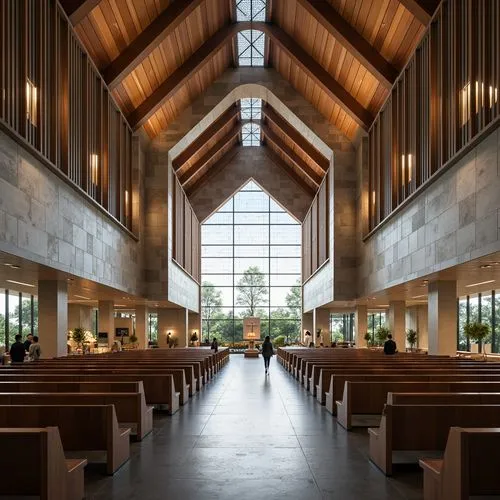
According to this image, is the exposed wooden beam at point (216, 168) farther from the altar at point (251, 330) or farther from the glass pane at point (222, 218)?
the altar at point (251, 330)

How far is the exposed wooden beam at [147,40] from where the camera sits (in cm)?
2100

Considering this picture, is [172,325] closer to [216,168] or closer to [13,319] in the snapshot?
[13,319]

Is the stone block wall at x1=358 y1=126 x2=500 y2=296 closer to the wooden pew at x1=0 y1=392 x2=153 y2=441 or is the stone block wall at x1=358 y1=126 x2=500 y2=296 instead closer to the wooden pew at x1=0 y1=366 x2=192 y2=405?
the wooden pew at x1=0 y1=366 x2=192 y2=405

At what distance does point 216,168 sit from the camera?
42688 millimetres

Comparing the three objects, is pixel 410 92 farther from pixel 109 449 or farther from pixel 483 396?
pixel 109 449

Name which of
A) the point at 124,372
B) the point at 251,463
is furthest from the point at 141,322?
the point at 251,463

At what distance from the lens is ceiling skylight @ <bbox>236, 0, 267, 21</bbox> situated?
2475 cm

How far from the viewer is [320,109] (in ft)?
94.4

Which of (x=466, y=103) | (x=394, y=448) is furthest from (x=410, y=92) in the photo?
(x=394, y=448)

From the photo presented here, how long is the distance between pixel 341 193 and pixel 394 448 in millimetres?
23345

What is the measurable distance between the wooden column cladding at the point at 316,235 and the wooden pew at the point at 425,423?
25529 mm

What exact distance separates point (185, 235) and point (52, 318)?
19811 millimetres

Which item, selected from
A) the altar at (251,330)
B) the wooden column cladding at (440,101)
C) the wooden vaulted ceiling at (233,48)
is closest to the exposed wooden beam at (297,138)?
the wooden vaulted ceiling at (233,48)

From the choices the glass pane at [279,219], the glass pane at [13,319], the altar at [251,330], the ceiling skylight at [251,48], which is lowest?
the altar at [251,330]
